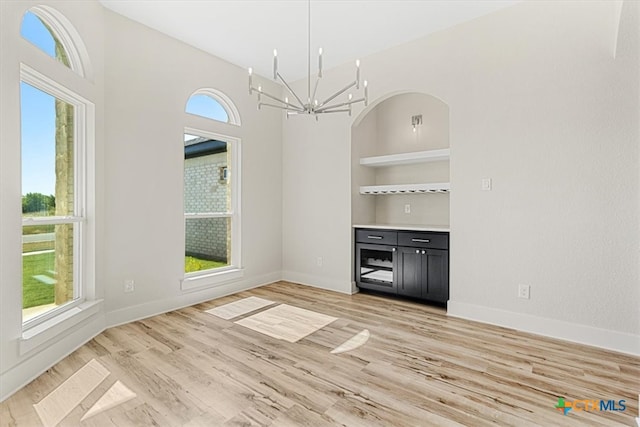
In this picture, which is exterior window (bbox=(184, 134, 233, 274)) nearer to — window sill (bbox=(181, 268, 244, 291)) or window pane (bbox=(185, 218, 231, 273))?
window pane (bbox=(185, 218, 231, 273))

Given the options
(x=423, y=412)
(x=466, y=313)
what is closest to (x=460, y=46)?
(x=466, y=313)

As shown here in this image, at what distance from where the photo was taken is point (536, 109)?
9.59ft

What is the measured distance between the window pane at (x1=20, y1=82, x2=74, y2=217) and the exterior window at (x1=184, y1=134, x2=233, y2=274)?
1.20 meters

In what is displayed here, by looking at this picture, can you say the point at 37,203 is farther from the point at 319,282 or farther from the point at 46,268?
the point at 319,282

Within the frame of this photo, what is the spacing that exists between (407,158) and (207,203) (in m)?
2.70

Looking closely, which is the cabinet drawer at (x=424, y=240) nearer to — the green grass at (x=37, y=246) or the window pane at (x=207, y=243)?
the window pane at (x=207, y=243)

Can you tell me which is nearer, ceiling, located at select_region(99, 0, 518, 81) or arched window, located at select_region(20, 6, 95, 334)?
arched window, located at select_region(20, 6, 95, 334)

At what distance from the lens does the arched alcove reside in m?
4.16

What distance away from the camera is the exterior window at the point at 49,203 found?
7.72 feet

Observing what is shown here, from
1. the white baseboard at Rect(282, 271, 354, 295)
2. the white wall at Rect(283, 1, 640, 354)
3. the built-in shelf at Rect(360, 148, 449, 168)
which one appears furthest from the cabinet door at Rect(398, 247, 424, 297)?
the built-in shelf at Rect(360, 148, 449, 168)

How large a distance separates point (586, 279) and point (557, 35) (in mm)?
2197

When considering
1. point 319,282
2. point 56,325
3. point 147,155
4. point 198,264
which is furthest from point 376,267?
point 56,325

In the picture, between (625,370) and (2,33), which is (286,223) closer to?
(2,33)

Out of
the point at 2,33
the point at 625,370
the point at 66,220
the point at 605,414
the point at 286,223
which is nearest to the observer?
the point at 605,414
